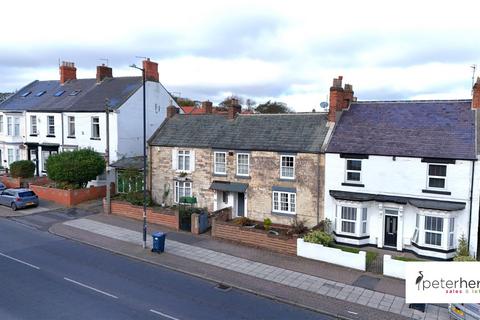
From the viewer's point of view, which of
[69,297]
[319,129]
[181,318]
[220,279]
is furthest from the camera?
[319,129]

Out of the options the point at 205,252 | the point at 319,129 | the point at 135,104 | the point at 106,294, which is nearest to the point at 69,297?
the point at 106,294

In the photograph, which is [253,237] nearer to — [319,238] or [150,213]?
[319,238]

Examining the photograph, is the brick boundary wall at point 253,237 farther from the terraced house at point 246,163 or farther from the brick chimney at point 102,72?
the brick chimney at point 102,72

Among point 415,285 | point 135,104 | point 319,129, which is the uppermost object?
point 135,104

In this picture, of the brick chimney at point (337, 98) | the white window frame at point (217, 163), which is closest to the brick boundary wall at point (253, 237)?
the white window frame at point (217, 163)

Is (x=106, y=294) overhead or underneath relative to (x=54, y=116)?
underneath

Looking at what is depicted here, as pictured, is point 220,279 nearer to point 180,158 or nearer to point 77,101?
point 180,158

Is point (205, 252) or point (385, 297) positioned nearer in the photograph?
point (385, 297)

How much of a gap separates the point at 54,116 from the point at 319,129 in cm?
2541

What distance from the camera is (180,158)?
1126 inches

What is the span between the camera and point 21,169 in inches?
1448

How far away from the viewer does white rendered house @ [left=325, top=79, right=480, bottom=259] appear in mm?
19391

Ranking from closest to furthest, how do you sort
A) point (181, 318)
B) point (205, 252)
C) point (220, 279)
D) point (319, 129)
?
1. point (181, 318)
2. point (220, 279)
3. point (205, 252)
4. point (319, 129)

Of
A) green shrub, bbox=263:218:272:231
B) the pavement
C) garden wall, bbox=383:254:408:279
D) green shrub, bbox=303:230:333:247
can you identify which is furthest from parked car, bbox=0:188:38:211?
garden wall, bbox=383:254:408:279
